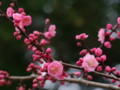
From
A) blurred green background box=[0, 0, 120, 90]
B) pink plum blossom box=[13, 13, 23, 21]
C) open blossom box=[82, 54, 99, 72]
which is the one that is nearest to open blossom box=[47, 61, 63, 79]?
open blossom box=[82, 54, 99, 72]

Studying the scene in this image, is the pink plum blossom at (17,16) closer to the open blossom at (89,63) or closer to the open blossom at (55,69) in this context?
the open blossom at (55,69)

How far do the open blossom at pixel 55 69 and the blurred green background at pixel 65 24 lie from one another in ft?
8.73

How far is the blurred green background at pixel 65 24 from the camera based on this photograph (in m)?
4.50

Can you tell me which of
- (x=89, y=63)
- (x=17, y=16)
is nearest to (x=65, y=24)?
(x=17, y=16)

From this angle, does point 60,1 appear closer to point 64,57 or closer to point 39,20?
point 39,20

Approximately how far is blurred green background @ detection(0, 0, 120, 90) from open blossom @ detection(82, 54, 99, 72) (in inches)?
105

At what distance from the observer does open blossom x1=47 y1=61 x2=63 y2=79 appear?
1.65m

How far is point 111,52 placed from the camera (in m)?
4.69

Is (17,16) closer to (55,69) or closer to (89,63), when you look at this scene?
(55,69)

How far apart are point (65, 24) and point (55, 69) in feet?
10.3

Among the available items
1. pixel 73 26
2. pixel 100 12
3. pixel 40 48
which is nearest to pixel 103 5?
pixel 100 12

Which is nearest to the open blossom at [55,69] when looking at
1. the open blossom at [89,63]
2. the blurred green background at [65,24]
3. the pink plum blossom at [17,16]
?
the open blossom at [89,63]

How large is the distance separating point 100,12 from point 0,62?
1.60 m

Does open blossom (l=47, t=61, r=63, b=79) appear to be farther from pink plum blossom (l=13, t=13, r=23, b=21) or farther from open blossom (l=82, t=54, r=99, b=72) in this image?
pink plum blossom (l=13, t=13, r=23, b=21)
